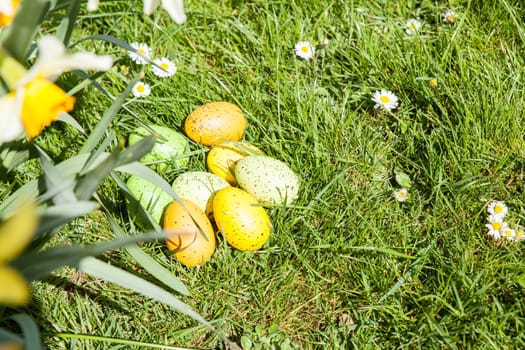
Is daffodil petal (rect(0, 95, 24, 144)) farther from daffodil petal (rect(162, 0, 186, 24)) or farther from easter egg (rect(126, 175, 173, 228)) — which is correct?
easter egg (rect(126, 175, 173, 228))

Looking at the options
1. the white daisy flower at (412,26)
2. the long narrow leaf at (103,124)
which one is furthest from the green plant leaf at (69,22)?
the white daisy flower at (412,26)

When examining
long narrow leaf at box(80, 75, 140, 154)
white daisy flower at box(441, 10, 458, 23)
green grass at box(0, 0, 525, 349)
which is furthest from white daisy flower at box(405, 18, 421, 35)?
long narrow leaf at box(80, 75, 140, 154)

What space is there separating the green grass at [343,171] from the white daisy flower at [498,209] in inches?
1.4

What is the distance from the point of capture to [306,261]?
1.96 m

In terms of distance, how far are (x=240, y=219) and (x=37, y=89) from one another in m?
0.94

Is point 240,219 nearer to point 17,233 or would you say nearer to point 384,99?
point 384,99

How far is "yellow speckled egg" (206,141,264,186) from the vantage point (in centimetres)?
209

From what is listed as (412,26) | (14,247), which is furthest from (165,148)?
(14,247)

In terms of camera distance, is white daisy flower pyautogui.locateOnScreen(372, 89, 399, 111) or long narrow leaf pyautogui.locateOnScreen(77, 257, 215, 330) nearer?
long narrow leaf pyautogui.locateOnScreen(77, 257, 215, 330)

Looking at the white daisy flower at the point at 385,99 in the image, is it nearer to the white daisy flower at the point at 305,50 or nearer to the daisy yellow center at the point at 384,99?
the daisy yellow center at the point at 384,99

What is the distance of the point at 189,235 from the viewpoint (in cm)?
180

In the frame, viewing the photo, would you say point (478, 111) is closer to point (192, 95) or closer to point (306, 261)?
point (306, 261)

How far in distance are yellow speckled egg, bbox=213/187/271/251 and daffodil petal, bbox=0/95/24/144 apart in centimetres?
93

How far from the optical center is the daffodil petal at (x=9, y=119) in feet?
3.19
